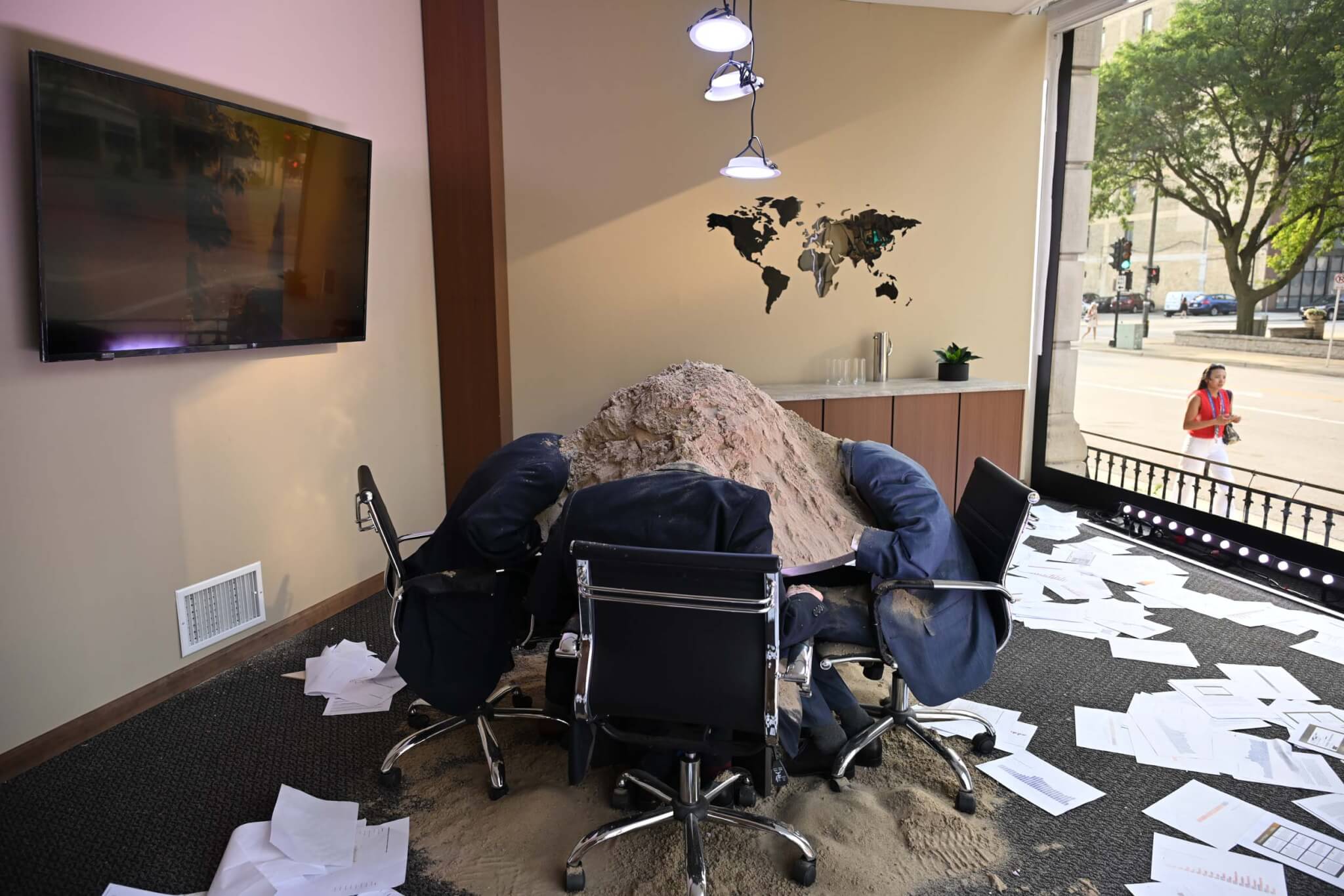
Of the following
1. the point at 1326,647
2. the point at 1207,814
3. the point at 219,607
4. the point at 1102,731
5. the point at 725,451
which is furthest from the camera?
the point at 1326,647

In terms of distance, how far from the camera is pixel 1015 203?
17.4 feet

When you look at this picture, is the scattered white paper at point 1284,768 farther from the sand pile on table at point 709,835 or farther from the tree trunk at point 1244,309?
the tree trunk at point 1244,309

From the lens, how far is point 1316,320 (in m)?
3.81

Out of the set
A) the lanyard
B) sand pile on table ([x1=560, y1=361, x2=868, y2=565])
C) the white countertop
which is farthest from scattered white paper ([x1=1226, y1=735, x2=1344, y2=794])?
the white countertop

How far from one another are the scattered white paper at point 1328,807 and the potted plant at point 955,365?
3.03 metres

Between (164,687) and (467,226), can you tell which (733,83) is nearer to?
(467,226)

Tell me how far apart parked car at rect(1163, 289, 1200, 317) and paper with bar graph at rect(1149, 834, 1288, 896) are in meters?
3.36

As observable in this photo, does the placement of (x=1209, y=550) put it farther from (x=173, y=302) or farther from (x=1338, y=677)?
(x=173, y=302)

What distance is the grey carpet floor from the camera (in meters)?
2.13

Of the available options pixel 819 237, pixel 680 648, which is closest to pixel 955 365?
pixel 819 237

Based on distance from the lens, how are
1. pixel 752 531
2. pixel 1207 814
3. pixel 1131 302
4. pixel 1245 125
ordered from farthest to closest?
pixel 1131 302, pixel 1245 125, pixel 1207 814, pixel 752 531

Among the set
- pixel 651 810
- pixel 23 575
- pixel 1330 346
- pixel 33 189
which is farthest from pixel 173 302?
pixel 1330 346

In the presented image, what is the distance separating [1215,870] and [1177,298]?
3521mm

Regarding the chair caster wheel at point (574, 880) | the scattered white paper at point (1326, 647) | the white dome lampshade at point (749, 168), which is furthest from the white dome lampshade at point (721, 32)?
the scattered white paper at point (1326, 647)
